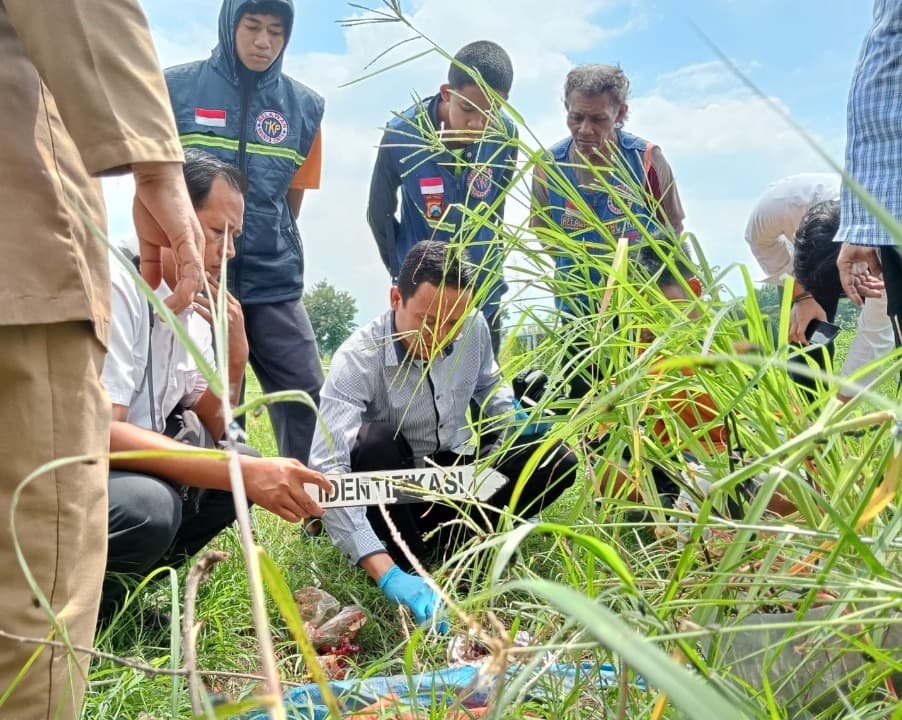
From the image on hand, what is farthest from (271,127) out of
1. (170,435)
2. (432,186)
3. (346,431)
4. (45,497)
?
(45,497)

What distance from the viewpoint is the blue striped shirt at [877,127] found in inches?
49.4

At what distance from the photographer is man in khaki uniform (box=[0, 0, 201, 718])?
2.79 feet

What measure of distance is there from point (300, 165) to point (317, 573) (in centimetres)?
130

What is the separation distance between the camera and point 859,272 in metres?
1.59

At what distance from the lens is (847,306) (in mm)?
2264

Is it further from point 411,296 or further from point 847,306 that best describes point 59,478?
point 847,306

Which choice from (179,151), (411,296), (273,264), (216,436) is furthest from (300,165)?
(179,151)

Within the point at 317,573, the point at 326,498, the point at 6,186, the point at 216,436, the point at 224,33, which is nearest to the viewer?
the point at 6,186

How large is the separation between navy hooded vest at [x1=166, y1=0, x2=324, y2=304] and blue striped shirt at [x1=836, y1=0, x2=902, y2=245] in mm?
1741

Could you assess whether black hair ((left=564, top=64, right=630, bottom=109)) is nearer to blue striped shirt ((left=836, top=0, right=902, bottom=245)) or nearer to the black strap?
blue striped shirt ((left=836, top=0, right=902, bottom=245))

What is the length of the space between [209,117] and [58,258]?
6.32 feet

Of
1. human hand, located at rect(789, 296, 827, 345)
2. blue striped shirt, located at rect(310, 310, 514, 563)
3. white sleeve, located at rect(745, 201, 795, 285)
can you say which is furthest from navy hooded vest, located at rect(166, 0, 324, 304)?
human hand, located at rect(789, 296, 827, 345)

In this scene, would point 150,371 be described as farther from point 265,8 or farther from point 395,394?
point 265,8

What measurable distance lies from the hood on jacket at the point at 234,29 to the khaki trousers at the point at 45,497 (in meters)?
1.96
